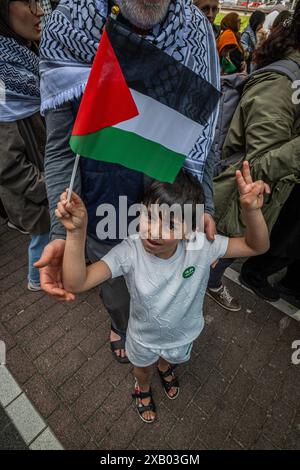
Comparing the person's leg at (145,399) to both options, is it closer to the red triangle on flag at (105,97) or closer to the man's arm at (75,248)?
the man's arm at (75,248)

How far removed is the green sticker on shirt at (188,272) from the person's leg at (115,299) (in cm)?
56

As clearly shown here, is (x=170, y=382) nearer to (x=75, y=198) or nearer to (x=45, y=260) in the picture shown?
(x=45, y=260)

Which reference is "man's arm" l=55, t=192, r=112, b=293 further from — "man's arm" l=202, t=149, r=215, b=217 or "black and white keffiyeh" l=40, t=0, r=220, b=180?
"man's arm" l=202, t=149, r=215, b=217

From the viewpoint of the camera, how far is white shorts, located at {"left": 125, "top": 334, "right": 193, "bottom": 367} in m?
1.88

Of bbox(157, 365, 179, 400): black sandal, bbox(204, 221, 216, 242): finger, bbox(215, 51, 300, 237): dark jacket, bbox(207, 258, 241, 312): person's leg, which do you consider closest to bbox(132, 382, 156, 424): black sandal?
bbox(157, 365, 179, 400): black sandal

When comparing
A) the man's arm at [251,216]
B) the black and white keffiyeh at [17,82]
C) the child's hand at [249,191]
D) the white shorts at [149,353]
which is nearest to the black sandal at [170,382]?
the white shorts at [149,353]

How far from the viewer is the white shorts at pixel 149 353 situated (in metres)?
1.88

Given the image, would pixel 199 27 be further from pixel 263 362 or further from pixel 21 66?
pixel 263 362

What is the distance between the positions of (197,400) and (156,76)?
7.88 ft

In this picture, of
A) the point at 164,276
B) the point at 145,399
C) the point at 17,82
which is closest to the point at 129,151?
the point at 164,276

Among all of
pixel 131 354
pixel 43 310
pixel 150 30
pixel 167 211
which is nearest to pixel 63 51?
pixel 150 30

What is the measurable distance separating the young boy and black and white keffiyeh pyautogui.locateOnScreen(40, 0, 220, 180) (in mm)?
402

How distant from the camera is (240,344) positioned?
9.20 feet

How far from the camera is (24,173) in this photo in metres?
2.27
